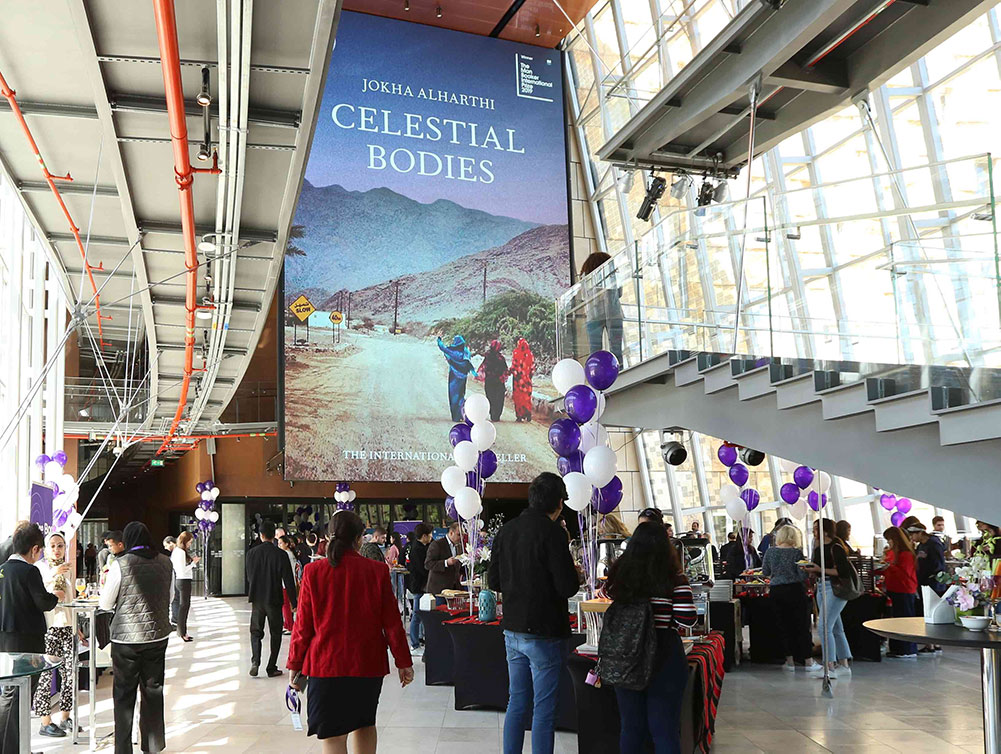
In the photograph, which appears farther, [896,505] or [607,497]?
[896,505]

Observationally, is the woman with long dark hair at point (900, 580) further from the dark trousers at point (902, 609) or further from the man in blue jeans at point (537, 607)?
the man in blue jeans at point (537, 607)

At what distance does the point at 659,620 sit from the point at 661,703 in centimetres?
41

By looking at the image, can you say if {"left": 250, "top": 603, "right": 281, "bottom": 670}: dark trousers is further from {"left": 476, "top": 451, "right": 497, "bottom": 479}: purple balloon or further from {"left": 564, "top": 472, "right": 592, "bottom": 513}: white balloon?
{"left": 564, "top": 472, "right": 592, "bottom": 513}: white balloon

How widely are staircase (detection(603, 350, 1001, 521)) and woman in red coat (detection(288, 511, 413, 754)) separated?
317 cm

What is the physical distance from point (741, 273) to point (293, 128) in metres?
3.65

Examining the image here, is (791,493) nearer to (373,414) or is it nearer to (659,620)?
(659,620)

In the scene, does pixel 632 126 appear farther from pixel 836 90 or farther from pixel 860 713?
pixel 860 713

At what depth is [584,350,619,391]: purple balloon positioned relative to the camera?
24.9ft

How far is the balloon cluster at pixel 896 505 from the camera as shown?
14.2m

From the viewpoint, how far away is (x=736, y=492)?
1444 centimetres

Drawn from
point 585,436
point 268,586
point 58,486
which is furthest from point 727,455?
point 58,486

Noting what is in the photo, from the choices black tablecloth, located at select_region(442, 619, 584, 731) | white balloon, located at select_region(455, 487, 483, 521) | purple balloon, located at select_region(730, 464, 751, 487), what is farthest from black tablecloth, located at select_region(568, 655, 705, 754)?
purple balloon, located at select_region(730, 464, 751, 487)

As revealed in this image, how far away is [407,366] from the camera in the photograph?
2250 cm

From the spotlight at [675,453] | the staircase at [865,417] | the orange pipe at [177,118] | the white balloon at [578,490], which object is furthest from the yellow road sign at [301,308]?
the white balloon at [578,490]
